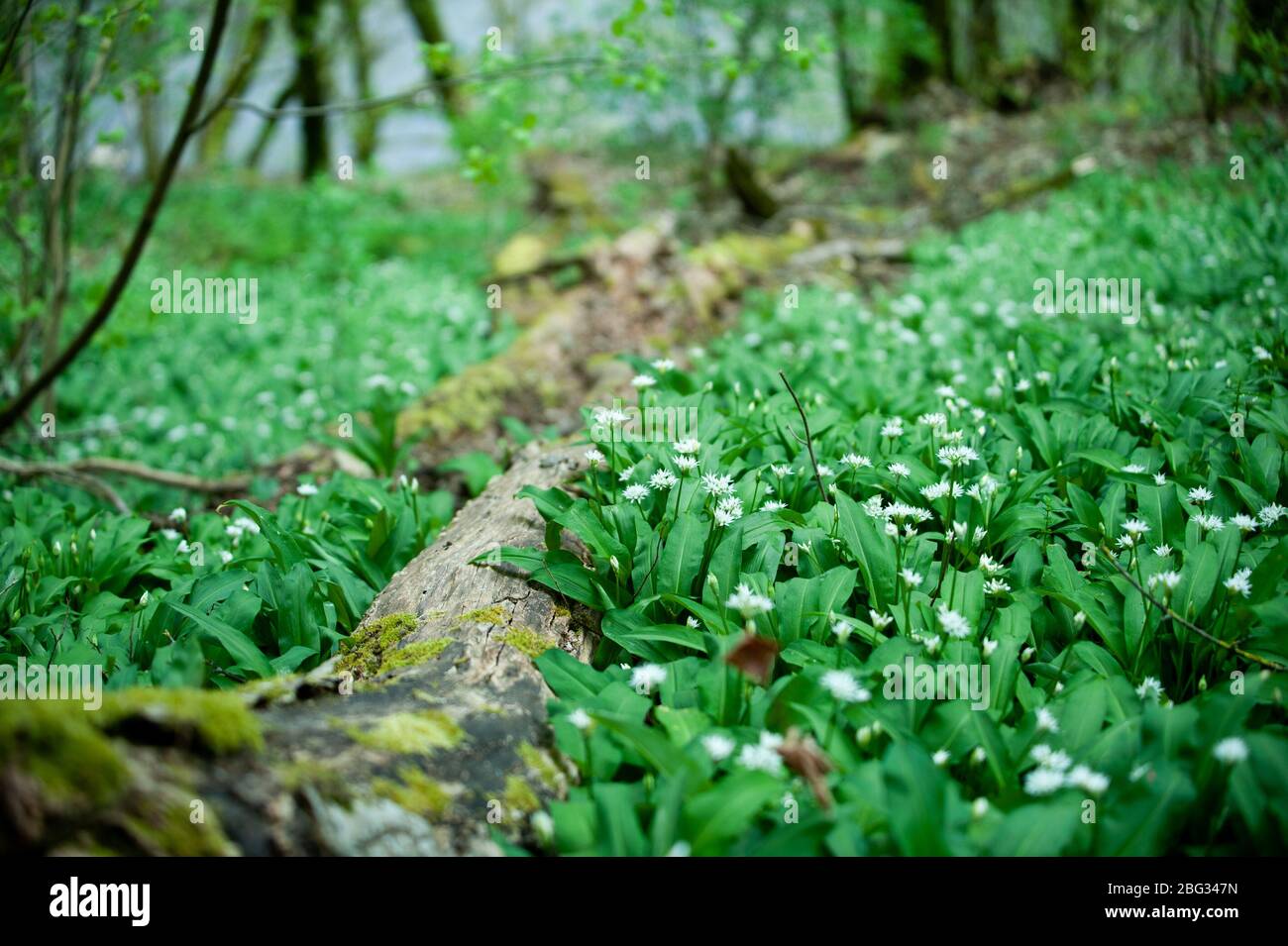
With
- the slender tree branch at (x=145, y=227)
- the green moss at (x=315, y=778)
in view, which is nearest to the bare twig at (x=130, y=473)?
the slender tree branch at (x=145, y=227)

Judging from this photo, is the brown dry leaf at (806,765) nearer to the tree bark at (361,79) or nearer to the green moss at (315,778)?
the green moss at (315,778)

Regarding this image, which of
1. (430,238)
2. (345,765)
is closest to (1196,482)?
(345,765)

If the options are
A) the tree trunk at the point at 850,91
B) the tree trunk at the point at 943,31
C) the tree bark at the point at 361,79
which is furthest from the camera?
the tree bark at the point at 361,79

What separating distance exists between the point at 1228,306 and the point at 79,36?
6383 millimetres

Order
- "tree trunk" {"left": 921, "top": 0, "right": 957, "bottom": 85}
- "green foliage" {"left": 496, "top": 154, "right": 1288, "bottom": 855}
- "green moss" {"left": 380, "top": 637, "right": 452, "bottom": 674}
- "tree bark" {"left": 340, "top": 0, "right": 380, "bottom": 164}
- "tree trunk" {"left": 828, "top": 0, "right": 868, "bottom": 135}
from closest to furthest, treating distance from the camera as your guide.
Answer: "green foliage" {"left": 496, "top": 154, "right": 1288, "bottom": 855}
"green moss" {"left": 380, "top": 637, "right": 452, "bottom": 674}
"tree trunk" {"left": 828, "top": 0, "right": 868, "bottom": 135}
"tree trunk" {"left": 921, "top": 0, "right": 957, "bottom": 85}
"tree bark" {"left": 340, "top": 0, "right": 380, "bottom": 164}

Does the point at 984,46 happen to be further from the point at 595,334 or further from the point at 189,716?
the point at 189,716

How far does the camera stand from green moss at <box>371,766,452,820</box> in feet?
5.81

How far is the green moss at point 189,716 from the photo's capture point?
1.56 meters

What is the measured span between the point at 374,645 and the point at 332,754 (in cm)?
74

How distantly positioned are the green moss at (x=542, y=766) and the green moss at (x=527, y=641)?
35 centimetres

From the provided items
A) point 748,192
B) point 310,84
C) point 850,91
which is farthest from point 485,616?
point 850,91

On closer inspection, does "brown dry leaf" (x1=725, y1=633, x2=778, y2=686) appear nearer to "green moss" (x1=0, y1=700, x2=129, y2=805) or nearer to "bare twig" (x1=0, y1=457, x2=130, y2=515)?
"green moss" (x1=0, y1=700, x2=129, y2=805)

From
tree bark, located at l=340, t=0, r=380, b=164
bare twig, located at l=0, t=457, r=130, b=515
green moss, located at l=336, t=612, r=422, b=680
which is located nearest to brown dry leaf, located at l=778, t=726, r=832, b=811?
green moss, located at l=336, t=612, r=422, b=680

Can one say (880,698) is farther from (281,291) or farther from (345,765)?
(281,291)
